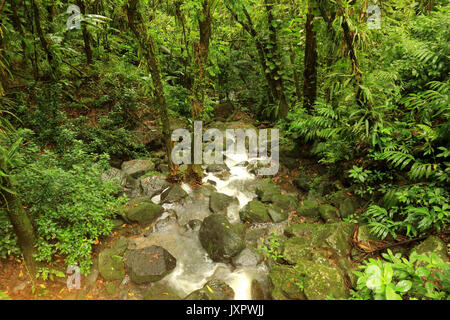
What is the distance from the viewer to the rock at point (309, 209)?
546 centimetres

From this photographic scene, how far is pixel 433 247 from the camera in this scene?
10.6 ft

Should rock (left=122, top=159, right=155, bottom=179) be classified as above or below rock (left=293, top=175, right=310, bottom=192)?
above

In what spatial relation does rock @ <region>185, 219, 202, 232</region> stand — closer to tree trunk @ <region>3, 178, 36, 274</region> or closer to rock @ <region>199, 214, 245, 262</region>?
rock @ <region>199, 214, 245, 262</region>

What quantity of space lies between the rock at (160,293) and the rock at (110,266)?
63 centimetres

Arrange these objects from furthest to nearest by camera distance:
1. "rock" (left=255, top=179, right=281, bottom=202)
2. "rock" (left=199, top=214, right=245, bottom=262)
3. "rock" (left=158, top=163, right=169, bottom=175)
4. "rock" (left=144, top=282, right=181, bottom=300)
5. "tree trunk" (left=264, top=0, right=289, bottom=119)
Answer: "tree trunk" (left=264, top=0, right=289, bottom=119)
"rock" (left=158, top=163, right=169, bottom=175)
"rock" (left=255, top=179, right=281, bottom=202)
"rock" (left=199, top=214, right=245, bottom=262)
"rock" (left=144, top=282, right=181, bottom=300)

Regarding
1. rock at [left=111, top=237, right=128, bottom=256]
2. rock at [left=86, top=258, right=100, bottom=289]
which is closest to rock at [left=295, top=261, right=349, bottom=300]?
rock at [left=111, top=237, right=128, bottom=256]

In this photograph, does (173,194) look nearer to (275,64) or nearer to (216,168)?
(216,168)

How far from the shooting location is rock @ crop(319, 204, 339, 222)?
505 cm

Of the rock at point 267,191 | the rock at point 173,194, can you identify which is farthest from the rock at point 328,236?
the rock at point 173,194

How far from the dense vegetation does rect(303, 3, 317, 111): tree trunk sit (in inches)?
1.3

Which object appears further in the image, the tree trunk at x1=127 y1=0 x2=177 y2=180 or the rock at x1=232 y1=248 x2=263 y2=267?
the tree trunk at x1=127 y1=0 x2=177 y2=180

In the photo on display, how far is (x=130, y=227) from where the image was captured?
5.18m

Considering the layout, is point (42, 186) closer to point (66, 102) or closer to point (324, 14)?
point (66, 102)

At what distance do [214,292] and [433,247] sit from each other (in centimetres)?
338
